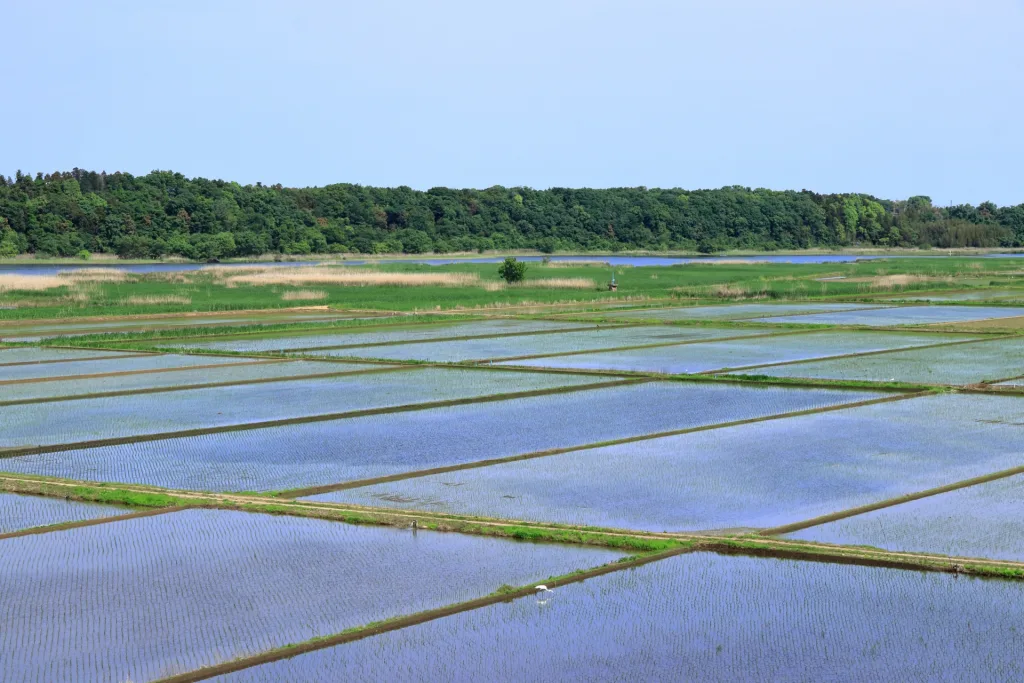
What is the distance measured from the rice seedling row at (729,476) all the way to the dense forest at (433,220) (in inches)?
3520

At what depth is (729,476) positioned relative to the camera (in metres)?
9.91

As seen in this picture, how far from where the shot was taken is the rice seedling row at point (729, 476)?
8703 mm

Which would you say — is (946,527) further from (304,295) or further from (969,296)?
(969,296)

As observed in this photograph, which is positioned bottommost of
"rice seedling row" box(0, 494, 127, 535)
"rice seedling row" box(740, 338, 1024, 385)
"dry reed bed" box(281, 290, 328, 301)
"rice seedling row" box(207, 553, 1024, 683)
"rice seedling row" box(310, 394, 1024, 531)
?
"rice seedling row" box(207, 553, 1024, 683)

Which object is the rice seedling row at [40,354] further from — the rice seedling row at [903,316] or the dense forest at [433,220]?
the dense forest at [433,220]

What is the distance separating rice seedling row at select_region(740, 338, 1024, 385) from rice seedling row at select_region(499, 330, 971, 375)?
94cm

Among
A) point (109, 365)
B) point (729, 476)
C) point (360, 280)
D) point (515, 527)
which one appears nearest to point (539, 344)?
point (109, 365)

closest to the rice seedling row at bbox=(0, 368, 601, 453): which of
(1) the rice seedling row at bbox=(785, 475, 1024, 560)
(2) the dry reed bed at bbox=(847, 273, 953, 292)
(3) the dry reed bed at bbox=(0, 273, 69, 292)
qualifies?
(1) the rice seedling row at bbox=(785, 475, 1024, 560)

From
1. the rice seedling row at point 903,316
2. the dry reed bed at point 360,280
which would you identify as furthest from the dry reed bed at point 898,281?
the dry reed bed at point 360,280

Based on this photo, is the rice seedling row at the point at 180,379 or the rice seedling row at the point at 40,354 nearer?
the rice seedling row at the point at 180,379

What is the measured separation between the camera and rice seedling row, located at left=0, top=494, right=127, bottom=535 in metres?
8.65

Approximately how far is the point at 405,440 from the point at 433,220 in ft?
370

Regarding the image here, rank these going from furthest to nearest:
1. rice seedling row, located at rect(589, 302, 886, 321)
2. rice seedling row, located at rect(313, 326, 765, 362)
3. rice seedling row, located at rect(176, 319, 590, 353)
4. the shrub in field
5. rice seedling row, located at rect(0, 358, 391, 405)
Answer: the shrub in field, rice seedling row, located at rect(589, 302, 886, 321), rice seedling row, located at rect(176, 319, 590, 353), rice seedling row, located at rect(313, 326, 765, 362), rice seedling row, located at rect(0, 358, 391, 405)

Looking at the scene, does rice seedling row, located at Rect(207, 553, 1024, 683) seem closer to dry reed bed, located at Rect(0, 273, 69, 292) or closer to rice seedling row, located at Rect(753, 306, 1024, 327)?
rice seedling row, located at Rect(753, 306, 1024, 327)
